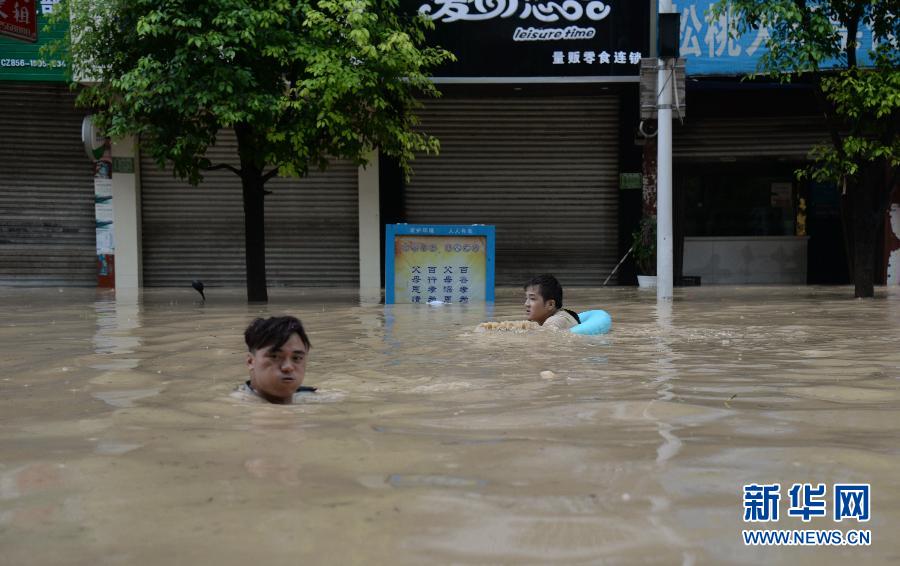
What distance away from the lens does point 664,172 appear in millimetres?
14109

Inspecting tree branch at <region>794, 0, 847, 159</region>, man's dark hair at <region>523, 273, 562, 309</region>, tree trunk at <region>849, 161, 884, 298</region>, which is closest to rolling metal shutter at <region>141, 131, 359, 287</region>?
tree branch at <region>794, 0, 847, 159</region>

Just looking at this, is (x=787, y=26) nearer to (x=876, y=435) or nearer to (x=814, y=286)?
(x=814, y=286)

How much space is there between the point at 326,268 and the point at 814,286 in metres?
8.66

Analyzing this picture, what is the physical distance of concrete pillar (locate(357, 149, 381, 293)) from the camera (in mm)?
18141

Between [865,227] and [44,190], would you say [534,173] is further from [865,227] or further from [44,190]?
[44,190]

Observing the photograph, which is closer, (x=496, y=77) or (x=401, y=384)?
(x=401, y=384)

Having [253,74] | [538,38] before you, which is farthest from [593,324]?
[538,38]

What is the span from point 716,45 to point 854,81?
400 cm

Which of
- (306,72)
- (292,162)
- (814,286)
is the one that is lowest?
(814,286)

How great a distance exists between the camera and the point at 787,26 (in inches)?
540

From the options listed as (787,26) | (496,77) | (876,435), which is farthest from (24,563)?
(496,77)

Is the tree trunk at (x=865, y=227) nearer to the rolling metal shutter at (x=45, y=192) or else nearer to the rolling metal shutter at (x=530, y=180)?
the rolling metal shutter at (x=530, y=180)

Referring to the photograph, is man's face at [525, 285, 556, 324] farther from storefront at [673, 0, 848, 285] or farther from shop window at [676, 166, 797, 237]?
shop window at [676, 166, 797, 237]

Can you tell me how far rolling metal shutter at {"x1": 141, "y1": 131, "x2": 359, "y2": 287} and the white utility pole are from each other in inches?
245
